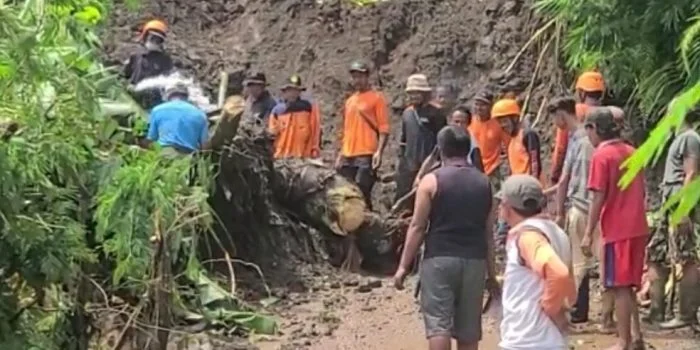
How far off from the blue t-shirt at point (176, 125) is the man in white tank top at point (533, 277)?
4366mm

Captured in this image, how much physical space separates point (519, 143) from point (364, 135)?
2.64 meters

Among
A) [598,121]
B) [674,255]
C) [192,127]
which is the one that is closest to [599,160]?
[598,121]

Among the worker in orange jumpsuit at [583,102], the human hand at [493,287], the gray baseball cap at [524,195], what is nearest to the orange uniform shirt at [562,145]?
the worker in orange jumpsuit at [583,102]

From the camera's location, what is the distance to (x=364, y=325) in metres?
9.99

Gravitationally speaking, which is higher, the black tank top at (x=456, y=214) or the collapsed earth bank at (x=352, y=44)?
the collapsed earth bank at (x=352, y=44)

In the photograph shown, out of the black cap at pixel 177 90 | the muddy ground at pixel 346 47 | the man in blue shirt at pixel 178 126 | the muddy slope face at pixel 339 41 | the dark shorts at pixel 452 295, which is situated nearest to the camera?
the dark shorts at pixel 452 295

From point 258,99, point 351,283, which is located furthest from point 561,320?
point 258,99

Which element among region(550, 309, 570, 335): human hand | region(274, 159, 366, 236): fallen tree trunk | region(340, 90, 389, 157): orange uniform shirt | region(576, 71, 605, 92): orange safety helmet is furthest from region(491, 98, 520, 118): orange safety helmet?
region(550, 309, 570, 335): human hand

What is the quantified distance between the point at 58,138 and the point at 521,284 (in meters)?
2.50

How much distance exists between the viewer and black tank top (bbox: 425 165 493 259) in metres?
7.00

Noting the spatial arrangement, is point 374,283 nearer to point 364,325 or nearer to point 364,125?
point 364,325

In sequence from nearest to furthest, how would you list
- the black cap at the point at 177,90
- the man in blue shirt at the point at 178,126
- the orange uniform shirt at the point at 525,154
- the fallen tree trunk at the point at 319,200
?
1. the man in blue shirt at the point at 178,126
2. the black cap at the point at 177,90
3. the orange uniform shirt at the point at 525,154
4. the fallen tree trunk at the point at 319,200

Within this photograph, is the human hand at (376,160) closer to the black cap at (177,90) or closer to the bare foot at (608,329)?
the black cap at (177,90)

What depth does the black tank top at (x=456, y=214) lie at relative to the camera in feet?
23.0
